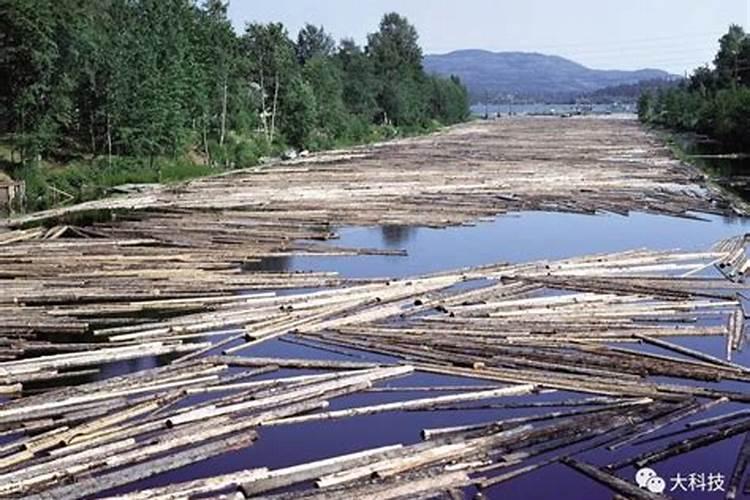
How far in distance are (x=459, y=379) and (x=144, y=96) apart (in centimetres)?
1883

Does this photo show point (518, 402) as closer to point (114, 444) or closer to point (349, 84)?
point (114, 444)

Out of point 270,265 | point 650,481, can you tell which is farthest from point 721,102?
point 650,481

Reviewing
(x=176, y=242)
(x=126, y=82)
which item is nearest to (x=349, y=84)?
(x=126, y=82)

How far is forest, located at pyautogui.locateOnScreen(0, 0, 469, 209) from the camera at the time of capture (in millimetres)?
19984

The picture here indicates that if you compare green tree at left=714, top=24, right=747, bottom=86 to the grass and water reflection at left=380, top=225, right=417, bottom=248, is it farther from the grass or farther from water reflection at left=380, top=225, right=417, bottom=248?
water reflection at left=380, top=225, right=417, bottom=248

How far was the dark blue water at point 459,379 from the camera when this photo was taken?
17.4ft

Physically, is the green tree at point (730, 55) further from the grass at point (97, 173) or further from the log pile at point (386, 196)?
the grass at point (97, 173)

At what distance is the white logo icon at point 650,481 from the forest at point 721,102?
104ft

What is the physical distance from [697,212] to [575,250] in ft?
15.2

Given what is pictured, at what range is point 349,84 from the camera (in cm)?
5012

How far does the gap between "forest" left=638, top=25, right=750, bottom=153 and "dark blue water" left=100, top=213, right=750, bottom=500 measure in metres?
22.0

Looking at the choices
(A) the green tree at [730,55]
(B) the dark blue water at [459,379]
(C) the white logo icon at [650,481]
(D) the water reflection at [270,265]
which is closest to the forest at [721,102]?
(A) the green tree at [730,55]

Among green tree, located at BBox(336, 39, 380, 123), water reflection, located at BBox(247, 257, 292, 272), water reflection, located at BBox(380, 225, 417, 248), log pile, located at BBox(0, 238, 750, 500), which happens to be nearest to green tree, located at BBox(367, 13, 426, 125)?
green tree, located at BBox(336, 39, 380, 123)

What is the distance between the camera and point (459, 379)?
6.97 meters
